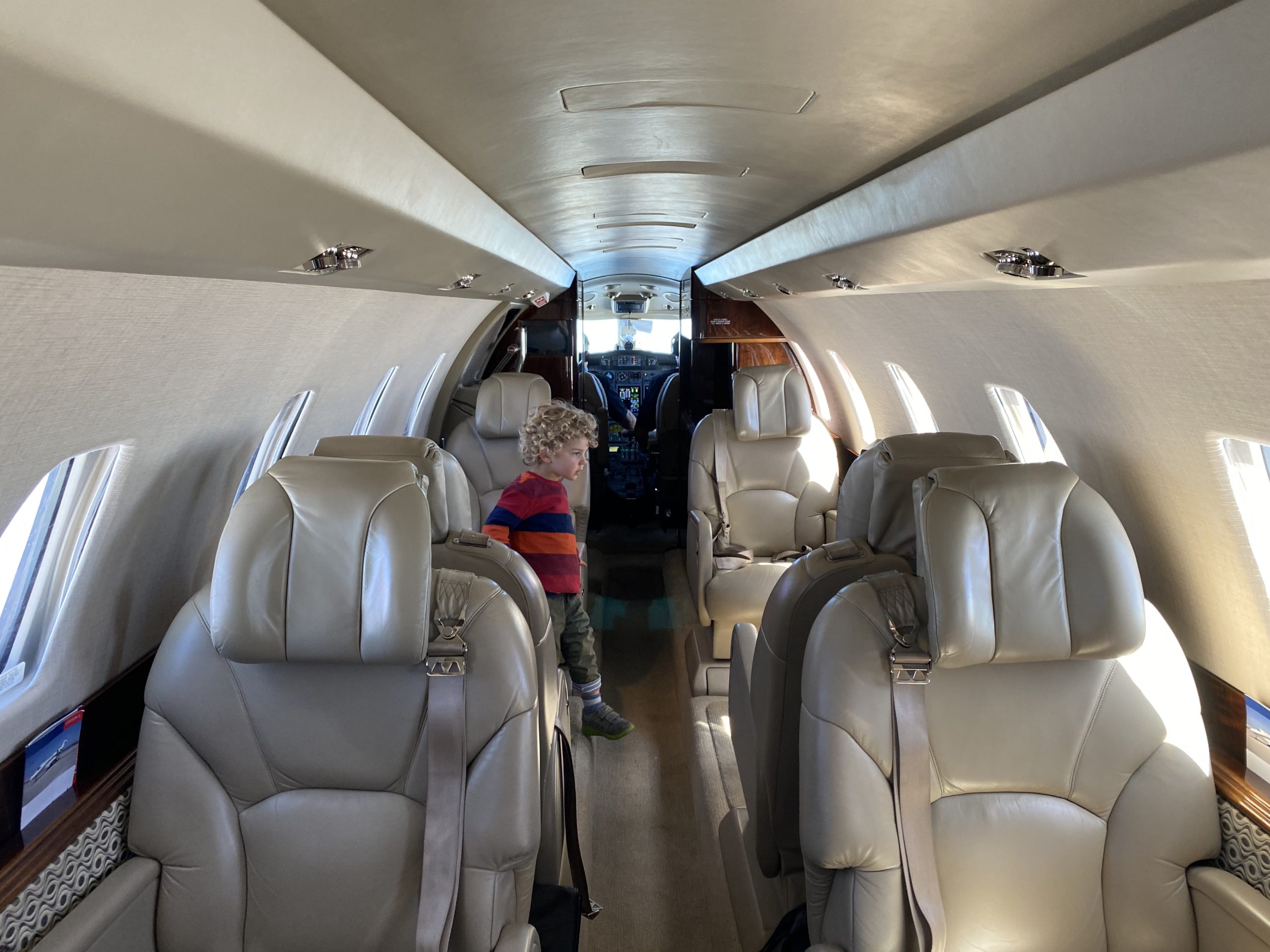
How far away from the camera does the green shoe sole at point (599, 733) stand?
15.4 ft

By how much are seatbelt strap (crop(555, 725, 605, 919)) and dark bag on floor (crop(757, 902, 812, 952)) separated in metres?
0.74

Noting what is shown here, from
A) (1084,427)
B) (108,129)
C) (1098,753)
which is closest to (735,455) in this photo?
(1084,427)

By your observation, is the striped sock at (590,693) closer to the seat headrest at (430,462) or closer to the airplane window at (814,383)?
the seat headrest at (430,462)

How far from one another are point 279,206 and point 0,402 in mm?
745

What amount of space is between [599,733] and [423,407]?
340 cm

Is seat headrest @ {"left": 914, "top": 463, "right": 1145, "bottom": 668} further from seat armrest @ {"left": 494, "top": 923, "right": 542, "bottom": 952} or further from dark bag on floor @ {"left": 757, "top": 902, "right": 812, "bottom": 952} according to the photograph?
seat armrest @ {"left": 494, "top": 923, "right": 542, "bottom": 952}

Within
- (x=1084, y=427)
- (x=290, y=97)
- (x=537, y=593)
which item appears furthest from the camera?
(x=1084, y=427)

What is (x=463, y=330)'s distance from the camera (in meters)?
6.59

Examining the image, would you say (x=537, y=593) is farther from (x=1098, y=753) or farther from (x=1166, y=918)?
(x=1166, y=918)

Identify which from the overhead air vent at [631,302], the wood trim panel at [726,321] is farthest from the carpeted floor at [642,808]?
the overhead air vent at [631,302]

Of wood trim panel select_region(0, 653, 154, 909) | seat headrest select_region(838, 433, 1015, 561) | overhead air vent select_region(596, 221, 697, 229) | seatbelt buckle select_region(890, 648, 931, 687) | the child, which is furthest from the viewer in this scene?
overhead air vent select_region(596, 221, 697, 229)

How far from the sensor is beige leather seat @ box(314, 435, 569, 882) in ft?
9.24

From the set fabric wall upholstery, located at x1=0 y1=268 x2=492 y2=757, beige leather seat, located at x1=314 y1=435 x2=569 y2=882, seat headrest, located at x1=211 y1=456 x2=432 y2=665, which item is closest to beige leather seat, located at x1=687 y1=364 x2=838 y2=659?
fabric wall upholstery, located at x1=0 y1=268 x2=492 y2=757

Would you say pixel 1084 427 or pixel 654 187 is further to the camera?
pixel 654 187
